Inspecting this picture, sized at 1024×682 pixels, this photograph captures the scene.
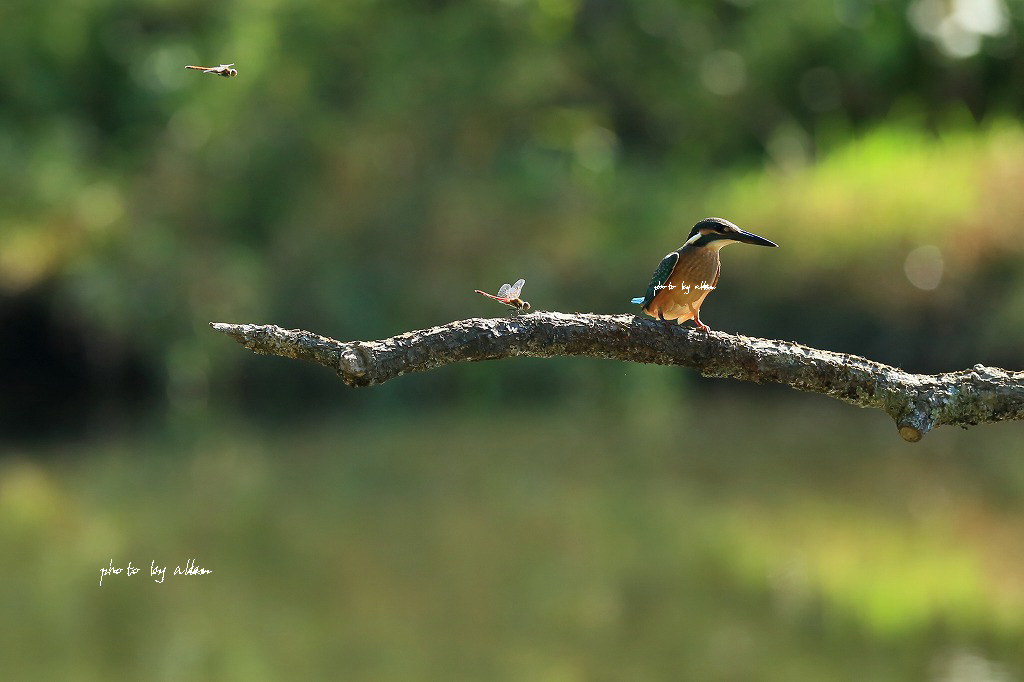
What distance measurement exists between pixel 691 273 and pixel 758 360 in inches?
16.1

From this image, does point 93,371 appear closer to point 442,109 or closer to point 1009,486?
point 442,109

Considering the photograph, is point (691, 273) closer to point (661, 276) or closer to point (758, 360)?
point (661, 276)

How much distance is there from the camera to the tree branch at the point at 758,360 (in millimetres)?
2430

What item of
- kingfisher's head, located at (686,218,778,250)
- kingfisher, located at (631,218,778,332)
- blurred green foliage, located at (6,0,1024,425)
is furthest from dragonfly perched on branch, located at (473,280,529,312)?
blurred green foliage, located at (6,0,1024,425)

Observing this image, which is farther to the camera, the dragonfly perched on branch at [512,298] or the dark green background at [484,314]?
the dark green background at [484,314]

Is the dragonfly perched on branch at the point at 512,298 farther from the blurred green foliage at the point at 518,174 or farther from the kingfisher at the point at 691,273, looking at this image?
the blurred green foliage at the point at 518,174

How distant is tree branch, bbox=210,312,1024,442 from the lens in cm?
243

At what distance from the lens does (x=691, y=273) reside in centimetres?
297

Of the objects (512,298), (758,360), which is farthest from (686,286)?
(512,298)

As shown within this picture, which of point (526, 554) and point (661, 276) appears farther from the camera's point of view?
point (526, 554)

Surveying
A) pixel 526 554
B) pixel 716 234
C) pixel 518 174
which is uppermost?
pixel 716 234

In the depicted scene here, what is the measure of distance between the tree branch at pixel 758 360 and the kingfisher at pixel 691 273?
0.29m

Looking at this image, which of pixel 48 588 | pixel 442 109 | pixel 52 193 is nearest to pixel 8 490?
pixel 48 588

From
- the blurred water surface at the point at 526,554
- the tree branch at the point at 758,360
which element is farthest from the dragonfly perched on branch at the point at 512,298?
the blurred water surface at the point at 526,554
